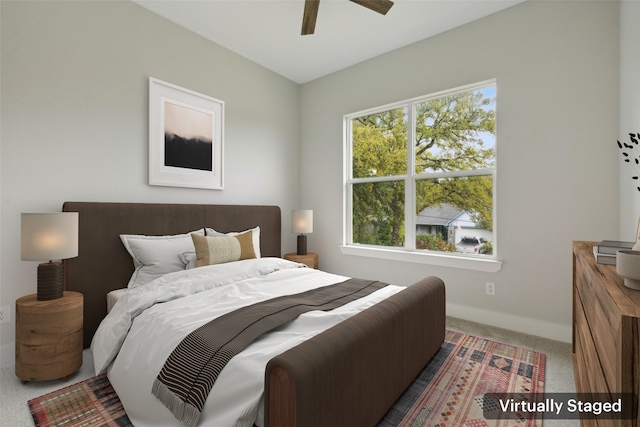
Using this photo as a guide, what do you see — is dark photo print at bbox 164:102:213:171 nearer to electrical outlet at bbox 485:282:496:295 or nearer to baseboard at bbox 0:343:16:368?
baseboard at bbox 0:343:16:368

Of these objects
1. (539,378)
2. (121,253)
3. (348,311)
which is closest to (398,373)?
(348,311)

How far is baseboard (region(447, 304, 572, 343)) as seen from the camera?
8.47 ft

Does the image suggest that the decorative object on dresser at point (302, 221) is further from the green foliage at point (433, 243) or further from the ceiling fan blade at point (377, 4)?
the ceiling fan blade at point (377, 4)

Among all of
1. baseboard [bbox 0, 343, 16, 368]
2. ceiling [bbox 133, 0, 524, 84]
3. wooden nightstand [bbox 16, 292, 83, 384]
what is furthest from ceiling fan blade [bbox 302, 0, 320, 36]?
baseboard [bbox 0, 343, 16, 368]

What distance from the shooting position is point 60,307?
A: 1.90 meters

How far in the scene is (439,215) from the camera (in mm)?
3314

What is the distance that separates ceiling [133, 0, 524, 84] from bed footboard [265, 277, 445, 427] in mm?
2557

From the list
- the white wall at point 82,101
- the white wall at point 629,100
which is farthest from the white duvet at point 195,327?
the white wall at point 629,100

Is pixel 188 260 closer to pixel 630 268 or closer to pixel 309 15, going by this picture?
pixel 309 15

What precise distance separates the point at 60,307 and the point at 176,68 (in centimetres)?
235

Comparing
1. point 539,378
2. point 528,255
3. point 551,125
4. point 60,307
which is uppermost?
point 551,125

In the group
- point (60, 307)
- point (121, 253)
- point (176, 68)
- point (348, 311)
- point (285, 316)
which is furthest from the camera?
point (176, 68)

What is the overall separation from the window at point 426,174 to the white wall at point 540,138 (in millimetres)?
167

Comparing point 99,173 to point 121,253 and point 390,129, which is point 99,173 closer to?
point 121,253
